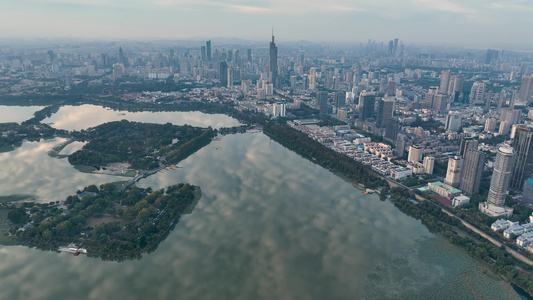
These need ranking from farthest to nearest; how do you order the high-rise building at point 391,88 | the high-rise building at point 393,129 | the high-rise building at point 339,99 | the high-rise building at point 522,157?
the high-rise building at point 391,88
the high-rise building at point 339,99
the high-rise building at point 393,129
the high-rise building at point 522,157

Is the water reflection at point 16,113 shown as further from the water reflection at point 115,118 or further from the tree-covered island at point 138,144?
the tree-covered island at point 138,144

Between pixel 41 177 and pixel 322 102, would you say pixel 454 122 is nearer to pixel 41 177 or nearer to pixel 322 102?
pixel 322 102

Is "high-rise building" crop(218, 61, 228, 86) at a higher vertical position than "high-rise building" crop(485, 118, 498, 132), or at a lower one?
higher

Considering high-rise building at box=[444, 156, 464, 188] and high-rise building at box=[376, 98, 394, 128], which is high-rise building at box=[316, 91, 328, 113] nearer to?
high-rise building at box=[376, 98, 394, 128]

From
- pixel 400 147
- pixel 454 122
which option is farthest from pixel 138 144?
pixel 454 122

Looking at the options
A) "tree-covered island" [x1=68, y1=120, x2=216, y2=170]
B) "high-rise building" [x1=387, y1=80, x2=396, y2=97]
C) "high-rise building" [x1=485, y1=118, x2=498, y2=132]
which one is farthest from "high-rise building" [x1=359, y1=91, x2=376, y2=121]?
"tree-covered island" [x1=68, y1=120, x2=216, y2=170]

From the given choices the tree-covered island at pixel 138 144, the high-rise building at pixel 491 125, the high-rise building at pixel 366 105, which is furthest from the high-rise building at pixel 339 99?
the tree-covered island at pixel 138 144

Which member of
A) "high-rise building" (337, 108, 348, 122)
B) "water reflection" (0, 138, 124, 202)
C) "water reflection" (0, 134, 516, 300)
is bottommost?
"water reflection" (0, 134, 516, 300)
